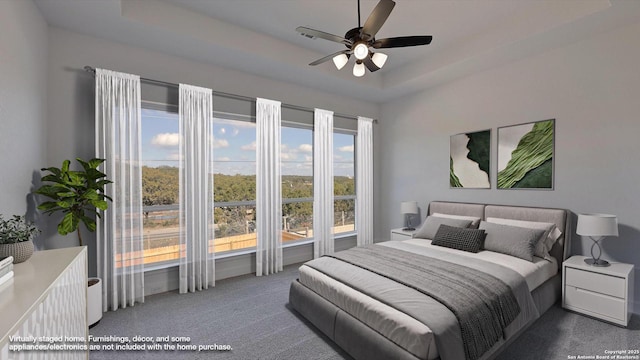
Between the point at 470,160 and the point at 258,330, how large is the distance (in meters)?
3.58

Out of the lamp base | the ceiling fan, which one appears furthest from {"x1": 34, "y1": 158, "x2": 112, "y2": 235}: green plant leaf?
the lamp base

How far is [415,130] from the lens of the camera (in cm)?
485

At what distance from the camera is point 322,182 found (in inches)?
181

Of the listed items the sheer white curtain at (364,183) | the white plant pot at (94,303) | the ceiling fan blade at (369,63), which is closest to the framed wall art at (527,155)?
the sheer white curtain at (364,183)


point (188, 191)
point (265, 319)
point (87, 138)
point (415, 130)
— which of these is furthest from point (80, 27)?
point (415, 130)

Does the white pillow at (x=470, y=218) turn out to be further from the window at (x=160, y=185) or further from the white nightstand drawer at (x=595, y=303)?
the window at (x=160, y=185)

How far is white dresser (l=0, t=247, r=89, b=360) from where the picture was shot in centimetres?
98

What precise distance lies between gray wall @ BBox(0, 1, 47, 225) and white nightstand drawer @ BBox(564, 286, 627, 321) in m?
4.87

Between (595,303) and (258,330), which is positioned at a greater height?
(595,303)

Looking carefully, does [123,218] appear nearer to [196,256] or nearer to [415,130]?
[196,256]

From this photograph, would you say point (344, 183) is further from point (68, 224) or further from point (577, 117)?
point (68, 224)

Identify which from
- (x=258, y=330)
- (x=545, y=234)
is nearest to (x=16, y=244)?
(x=258, y=330)

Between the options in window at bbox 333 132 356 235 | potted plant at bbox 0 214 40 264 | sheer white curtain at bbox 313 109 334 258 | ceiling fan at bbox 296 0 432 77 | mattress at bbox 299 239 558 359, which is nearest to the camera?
potted plant at bbox 0 214 40 264

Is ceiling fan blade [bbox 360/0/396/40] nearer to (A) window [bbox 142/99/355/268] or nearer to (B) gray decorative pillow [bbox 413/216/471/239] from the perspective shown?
(A) window [bbox 142/99/355/268]
